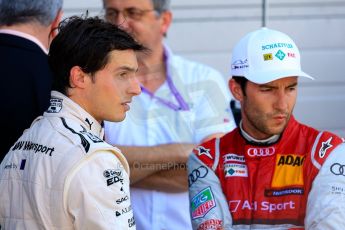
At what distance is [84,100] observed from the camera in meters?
2.52

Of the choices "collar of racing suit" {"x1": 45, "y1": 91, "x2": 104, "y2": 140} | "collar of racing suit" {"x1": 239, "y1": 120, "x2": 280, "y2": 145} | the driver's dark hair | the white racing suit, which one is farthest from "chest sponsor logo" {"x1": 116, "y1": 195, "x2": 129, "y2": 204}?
"collar of racing suit" {"x1": 239, "y1": 120, "x2": 280, "y2": 145}

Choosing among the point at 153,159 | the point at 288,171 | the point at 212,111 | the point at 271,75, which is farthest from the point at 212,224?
the point at 212,111

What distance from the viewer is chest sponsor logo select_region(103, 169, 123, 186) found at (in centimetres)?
232

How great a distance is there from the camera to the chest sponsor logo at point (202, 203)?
2857 millimetres

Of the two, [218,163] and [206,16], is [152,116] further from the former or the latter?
[206,16]

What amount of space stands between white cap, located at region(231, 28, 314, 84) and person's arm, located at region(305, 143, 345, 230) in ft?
1.23

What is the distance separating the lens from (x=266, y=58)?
3033 mm

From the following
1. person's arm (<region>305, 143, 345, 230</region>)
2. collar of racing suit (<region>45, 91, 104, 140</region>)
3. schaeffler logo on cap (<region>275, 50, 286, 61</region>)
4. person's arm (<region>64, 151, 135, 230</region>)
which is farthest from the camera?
schaeffler logo on cap (<region>275, 50, 286, 61</region>)

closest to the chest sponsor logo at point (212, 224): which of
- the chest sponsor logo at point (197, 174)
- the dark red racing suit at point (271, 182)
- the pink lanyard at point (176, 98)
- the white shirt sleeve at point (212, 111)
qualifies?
the dark red racing suit at point (271, 182)

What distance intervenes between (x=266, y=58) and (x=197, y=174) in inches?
20.1

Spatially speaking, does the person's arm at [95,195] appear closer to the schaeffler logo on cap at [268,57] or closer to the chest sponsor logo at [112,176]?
the chest sponsor logo at [112,176]

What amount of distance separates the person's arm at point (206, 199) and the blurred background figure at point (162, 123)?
58cm

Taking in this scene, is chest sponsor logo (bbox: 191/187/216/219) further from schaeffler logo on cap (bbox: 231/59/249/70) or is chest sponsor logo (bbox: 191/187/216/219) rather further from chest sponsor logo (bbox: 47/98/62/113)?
chest sponsor logo (bbox: 47/98/62/113)

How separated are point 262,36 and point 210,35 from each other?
2.77 metres
